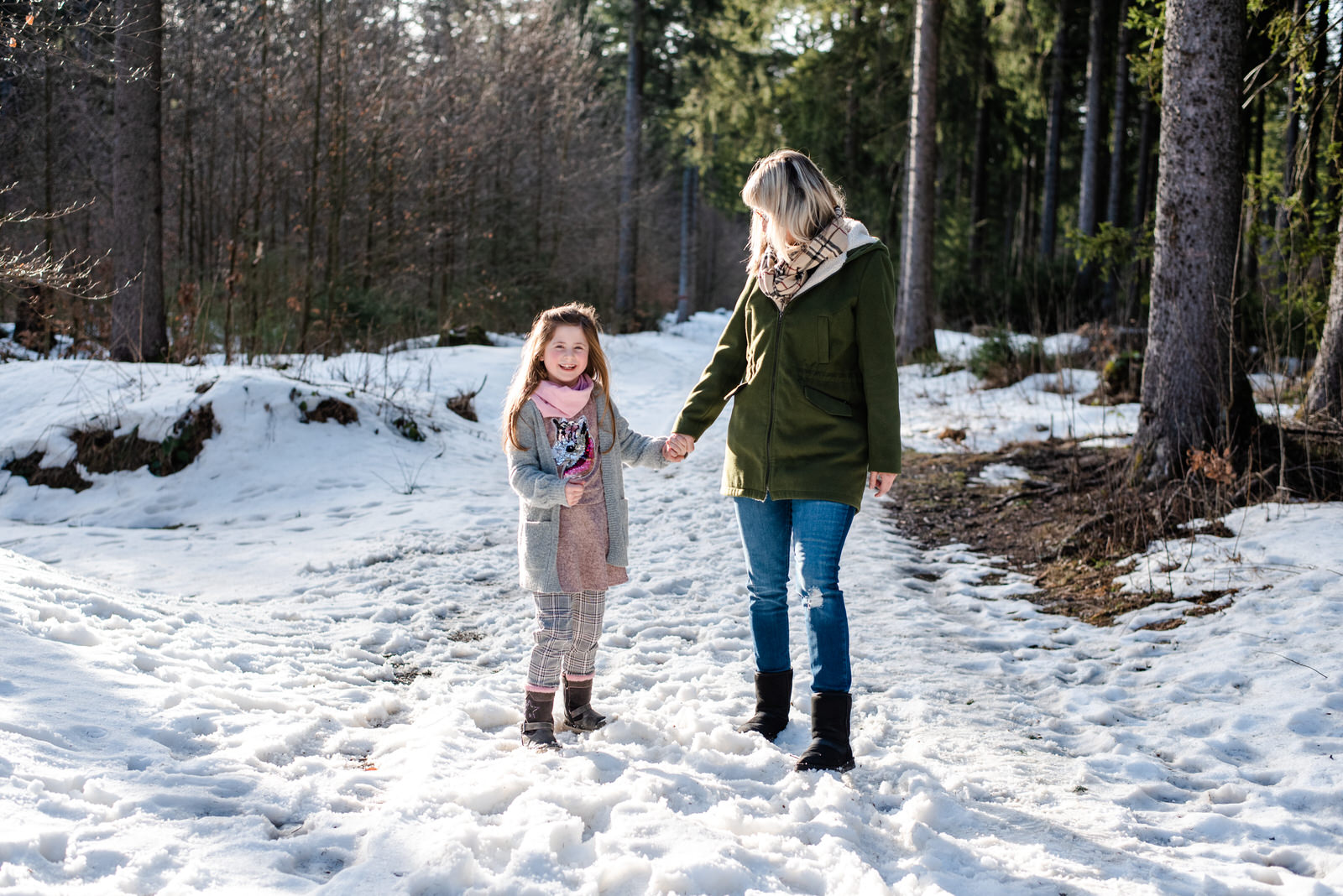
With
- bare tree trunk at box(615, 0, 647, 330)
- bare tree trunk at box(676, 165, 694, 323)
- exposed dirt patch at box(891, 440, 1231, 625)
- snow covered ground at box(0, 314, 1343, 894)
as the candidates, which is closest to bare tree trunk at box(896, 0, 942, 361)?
exposed dirt patch at box(891, 440, 1231, 625)

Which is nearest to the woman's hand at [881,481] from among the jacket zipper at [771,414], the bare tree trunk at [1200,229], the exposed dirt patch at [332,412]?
the jacket zipper at [771,414]

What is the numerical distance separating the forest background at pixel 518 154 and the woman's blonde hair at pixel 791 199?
398 cm

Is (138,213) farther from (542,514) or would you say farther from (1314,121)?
(1314,121)

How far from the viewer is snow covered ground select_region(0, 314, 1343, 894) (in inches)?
102

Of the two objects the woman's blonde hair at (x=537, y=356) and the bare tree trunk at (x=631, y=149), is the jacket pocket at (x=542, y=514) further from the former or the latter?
the bare tree trunk at (x=631, y=149)

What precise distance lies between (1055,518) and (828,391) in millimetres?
4053

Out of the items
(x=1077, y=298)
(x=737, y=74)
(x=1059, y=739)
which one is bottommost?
(x=1059, y=739)

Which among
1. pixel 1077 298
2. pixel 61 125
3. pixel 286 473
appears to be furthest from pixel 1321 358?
pixel 61 125

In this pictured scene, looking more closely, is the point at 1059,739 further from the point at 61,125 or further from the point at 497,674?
the point at 61,125

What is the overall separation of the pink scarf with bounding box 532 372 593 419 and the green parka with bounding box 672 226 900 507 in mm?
575

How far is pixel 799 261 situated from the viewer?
3.35m

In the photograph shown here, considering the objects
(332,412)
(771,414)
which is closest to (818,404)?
(771,414)

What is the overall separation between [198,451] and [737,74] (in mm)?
15744

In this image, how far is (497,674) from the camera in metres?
4.29
